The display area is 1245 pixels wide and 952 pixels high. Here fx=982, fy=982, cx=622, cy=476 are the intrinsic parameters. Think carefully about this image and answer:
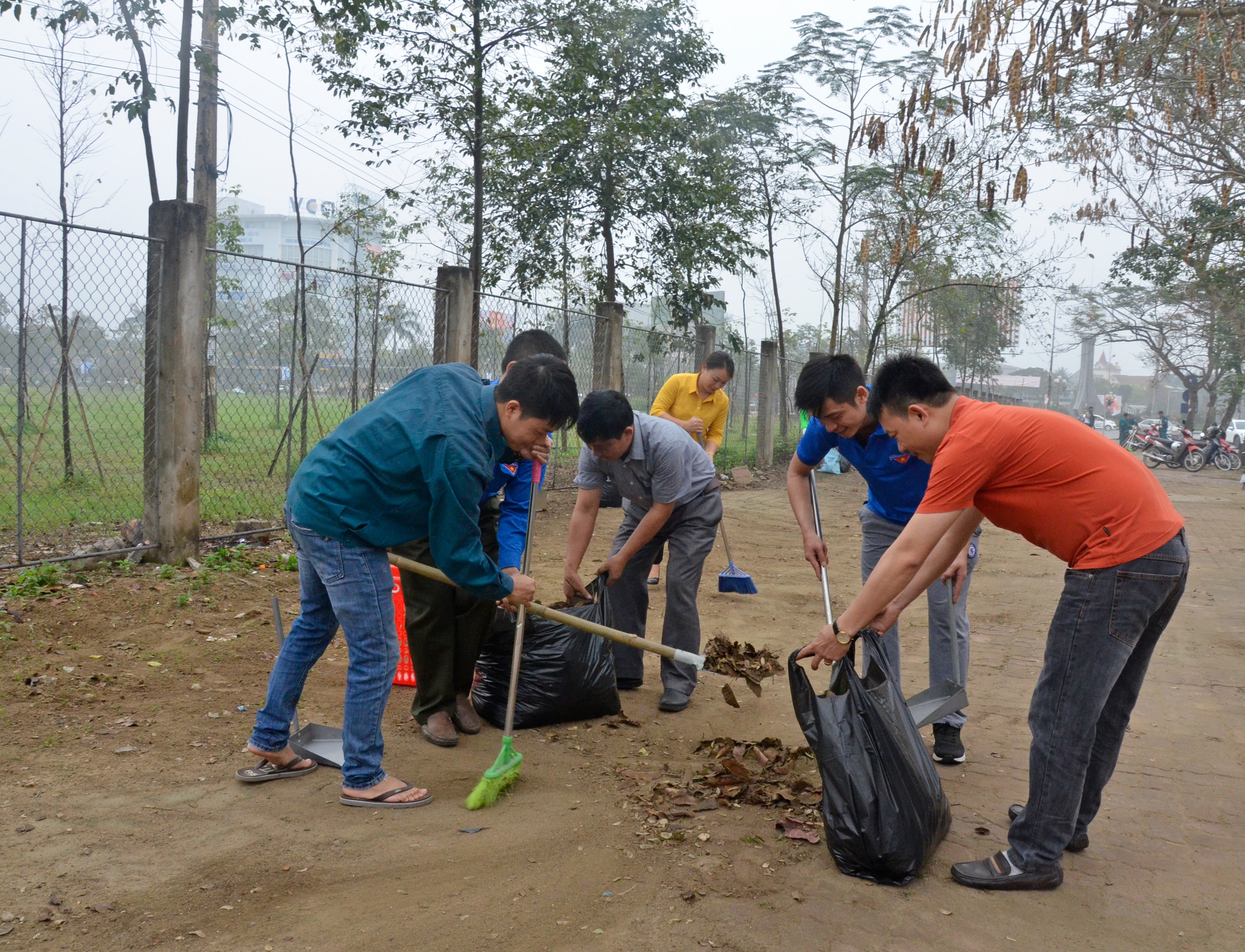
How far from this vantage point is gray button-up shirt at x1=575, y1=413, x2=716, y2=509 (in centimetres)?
420

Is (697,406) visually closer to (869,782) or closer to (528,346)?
(528,346)

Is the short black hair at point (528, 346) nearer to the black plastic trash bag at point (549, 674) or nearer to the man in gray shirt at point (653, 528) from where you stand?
the man in gray shirt at point (653, 528)

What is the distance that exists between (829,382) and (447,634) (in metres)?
1.75

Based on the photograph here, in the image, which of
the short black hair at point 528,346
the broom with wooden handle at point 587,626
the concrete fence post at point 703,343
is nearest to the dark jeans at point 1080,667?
the broom with wooden handle at point 587,626

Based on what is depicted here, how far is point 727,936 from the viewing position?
2.49 meters

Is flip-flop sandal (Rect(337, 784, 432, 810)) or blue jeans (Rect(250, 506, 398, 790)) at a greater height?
blue jeans (Rect(250, 506, 398, 790))

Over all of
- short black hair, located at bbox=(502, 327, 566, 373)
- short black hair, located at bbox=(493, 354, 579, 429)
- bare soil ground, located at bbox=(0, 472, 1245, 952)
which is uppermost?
short black hair, located at bbox=(502, 327, 566, 373)

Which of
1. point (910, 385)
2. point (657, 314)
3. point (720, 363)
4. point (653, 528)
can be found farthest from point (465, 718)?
point (657, 314)

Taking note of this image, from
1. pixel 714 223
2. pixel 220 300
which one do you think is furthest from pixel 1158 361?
pixel 220 300

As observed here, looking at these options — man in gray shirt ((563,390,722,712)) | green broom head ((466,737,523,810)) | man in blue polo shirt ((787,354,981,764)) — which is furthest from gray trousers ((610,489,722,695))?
green broom head ((466,737,523,810))

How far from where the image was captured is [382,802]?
321 cm

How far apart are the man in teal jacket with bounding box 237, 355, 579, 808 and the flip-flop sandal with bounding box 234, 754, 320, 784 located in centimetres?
29

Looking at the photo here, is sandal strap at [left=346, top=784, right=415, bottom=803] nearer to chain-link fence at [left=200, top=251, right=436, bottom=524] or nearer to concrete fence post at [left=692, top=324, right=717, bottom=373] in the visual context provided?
chain-link fence at [left=200, top=251, right=436, bottom=524]

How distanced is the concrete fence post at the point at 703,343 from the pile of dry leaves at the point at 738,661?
8.63 metres
